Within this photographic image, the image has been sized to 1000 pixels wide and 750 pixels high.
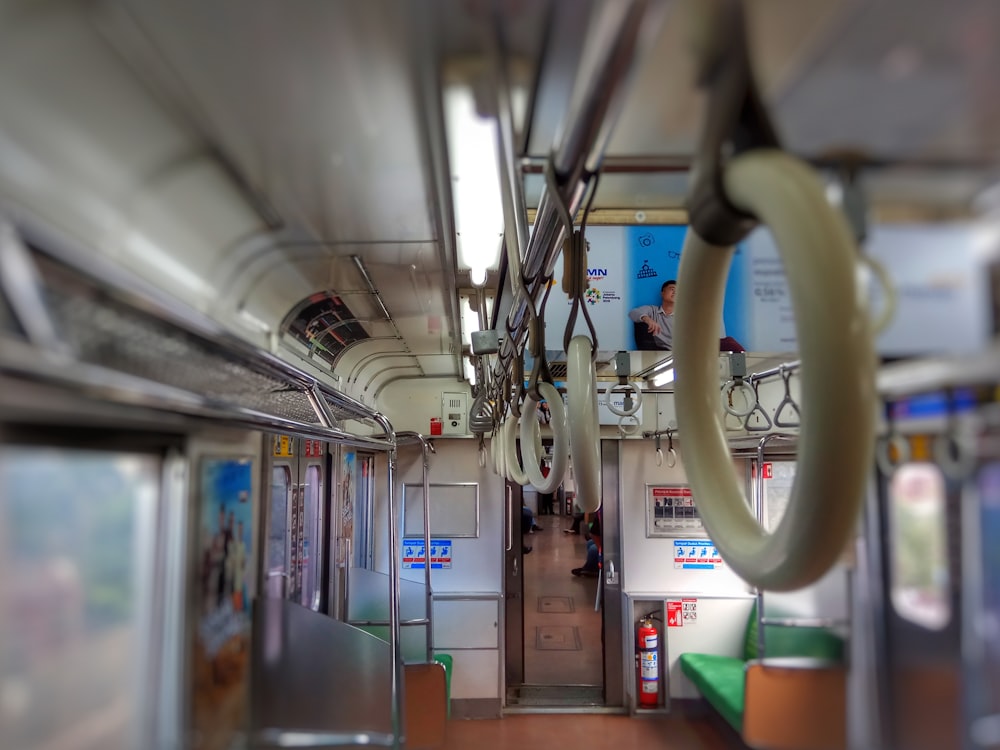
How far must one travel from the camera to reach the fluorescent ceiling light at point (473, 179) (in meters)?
1.30

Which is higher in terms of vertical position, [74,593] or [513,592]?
[74,593]

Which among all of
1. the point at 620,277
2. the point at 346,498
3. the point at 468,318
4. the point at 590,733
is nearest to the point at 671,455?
the point at 590,733

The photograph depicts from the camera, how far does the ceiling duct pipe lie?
691mm

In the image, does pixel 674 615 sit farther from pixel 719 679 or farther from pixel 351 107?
pixel 351 107

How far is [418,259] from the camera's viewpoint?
2631mm

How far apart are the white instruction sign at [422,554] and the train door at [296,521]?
8.12 ft

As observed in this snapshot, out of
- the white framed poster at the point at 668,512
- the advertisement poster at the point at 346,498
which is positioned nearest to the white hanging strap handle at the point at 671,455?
the white framed poster at the point at 668,512

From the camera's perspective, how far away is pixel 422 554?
7.20 meters

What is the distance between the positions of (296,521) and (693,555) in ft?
15.2

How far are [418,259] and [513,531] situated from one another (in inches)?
215

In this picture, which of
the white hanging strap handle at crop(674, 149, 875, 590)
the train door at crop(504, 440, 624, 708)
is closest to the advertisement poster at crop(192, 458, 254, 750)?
the white hanging strap handle at crop(674, 149, 875, 590)

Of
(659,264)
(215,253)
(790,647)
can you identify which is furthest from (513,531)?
(790,647)

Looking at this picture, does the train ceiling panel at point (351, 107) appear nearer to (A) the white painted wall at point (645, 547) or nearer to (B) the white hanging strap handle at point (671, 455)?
(B) the white hanging strap handle at point (671, 455)

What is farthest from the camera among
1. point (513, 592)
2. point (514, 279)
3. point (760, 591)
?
point (513, 592)
